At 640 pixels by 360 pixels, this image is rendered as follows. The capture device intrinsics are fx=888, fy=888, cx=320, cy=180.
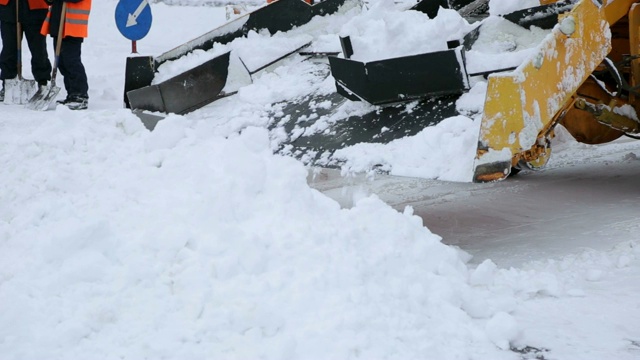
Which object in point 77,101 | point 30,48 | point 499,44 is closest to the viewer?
point 499,44

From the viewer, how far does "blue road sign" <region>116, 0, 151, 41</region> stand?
9.09 meters

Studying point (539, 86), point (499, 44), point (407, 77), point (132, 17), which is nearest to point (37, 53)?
point (132, 17)

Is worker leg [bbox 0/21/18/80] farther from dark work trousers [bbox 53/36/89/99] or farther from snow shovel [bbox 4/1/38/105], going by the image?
dark work trousers [bbox 53/36/89/99]

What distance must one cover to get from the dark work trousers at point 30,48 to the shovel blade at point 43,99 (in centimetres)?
28

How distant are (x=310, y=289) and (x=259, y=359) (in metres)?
0.38

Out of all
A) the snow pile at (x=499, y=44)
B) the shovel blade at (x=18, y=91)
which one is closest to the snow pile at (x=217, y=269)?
the snow pile at (x=499, y=44)

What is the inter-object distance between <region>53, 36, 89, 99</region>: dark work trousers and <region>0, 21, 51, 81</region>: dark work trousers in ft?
1.25

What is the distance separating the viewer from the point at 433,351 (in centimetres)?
277

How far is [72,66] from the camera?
23.9ft

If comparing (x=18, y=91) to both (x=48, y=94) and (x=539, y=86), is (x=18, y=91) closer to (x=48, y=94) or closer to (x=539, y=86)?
(x=48, y=94)

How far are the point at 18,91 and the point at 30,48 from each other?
15.5 inches

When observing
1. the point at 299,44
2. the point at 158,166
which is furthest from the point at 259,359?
the point at 299,44

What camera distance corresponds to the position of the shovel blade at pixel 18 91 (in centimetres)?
755

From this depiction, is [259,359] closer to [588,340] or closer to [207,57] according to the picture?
[588,340]
